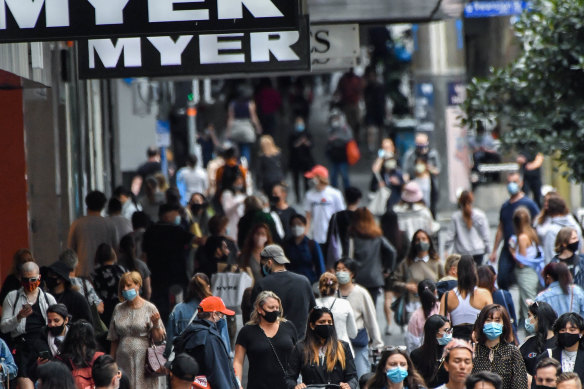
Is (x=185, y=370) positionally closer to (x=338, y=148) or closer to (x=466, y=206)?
(x=466, y=206)

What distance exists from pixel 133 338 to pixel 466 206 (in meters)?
6.21

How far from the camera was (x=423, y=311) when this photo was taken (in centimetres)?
1242

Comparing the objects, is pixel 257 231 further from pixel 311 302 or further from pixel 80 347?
pixel 80 347

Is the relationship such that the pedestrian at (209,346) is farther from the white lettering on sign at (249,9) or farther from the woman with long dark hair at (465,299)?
the white lettering on sign at (249,9)

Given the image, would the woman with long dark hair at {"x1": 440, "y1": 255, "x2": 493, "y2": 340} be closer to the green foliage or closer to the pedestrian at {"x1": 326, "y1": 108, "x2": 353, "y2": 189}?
the green foliage

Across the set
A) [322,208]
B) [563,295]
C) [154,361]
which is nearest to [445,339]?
[563,295]

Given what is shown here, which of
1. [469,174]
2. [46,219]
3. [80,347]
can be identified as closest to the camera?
[80,347]

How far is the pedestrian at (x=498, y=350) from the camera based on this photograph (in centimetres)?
1013

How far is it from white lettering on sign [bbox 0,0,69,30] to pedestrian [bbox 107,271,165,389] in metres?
3.25

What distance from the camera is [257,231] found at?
1469 cm

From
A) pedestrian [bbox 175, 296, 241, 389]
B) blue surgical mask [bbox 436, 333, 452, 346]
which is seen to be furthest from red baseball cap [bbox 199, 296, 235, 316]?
blue surgical mask [bbox 436, 333, 452, 346]

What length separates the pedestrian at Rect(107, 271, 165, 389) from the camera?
11.7 m

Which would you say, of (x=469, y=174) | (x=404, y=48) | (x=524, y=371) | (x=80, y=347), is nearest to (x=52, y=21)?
(x=80, y=347)

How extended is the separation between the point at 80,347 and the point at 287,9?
2.86 m
